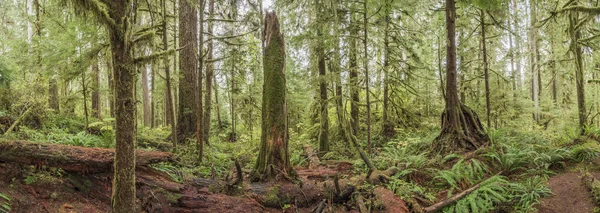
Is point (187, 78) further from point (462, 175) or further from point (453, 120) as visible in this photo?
point (462, 175)

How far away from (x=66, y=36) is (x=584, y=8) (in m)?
14.4

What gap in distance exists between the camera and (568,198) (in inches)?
215

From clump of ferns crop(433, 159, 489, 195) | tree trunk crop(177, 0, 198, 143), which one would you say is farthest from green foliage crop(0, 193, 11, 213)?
clump of ferns crop(433, 159, 489, 195)

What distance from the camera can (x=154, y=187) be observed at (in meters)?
5.33

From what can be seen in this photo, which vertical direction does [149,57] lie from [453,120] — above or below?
above

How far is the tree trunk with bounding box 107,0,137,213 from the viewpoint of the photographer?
3.64 metres

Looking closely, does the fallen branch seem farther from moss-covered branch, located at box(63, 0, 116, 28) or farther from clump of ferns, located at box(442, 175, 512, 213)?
moss-covered branch, located at box(63, 0, 116, 28)

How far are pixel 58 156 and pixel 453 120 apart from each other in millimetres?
9105

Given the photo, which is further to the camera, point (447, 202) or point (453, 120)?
point (453, 120)

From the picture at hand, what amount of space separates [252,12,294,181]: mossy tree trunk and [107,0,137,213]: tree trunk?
285cm

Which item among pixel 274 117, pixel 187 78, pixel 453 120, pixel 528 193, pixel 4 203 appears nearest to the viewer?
pixel 4 203

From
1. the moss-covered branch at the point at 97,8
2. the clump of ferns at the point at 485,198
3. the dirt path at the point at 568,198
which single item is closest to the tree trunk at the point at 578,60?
the dirt path at the point at 568,198

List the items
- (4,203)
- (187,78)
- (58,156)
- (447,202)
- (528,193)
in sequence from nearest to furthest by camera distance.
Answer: (4,203)
(58,156)
(528,193)
(447,202)
(187,78)

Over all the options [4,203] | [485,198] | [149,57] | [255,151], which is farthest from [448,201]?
[4,203]
